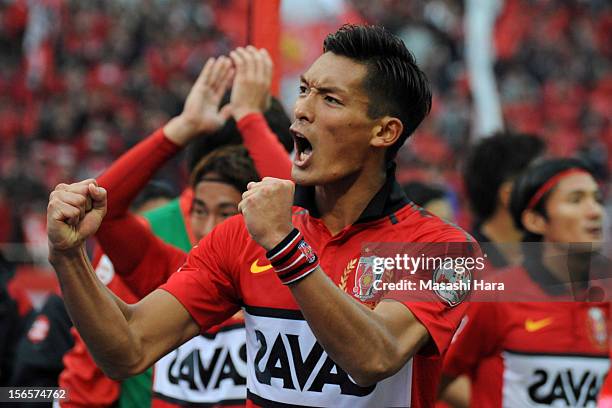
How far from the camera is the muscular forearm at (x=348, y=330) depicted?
2545 mm

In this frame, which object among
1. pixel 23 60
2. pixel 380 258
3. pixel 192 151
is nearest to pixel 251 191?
pixel 380 258

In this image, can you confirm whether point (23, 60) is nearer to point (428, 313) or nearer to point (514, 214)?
point (514, 214)

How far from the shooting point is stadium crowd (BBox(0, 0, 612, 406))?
1608cm

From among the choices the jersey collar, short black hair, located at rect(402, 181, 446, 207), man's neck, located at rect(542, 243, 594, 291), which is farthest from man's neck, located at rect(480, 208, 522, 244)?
the jersey collar

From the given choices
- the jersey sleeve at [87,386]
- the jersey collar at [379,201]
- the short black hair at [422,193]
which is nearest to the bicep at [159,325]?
the jersey collar at [379,201]

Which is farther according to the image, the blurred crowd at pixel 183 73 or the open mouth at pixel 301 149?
the blurred crowd at pixel 183 73

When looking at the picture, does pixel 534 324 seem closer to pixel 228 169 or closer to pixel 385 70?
pixel 228 169

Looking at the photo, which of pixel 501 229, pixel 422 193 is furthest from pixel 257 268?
pixel 501 229

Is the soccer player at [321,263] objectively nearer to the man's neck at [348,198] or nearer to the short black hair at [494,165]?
the man's neck at [348,198]

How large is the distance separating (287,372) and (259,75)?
1.48 m

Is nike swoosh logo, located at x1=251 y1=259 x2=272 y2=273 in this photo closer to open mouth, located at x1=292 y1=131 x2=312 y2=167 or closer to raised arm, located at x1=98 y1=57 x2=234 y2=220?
open mouth, located at x1=292 y1=131 x2=312 y2=167

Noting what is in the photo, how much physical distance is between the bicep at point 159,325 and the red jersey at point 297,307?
0.09 feet

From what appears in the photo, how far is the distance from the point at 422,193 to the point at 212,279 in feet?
9.40

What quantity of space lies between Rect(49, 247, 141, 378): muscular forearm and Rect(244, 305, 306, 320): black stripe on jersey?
374 millimetres
